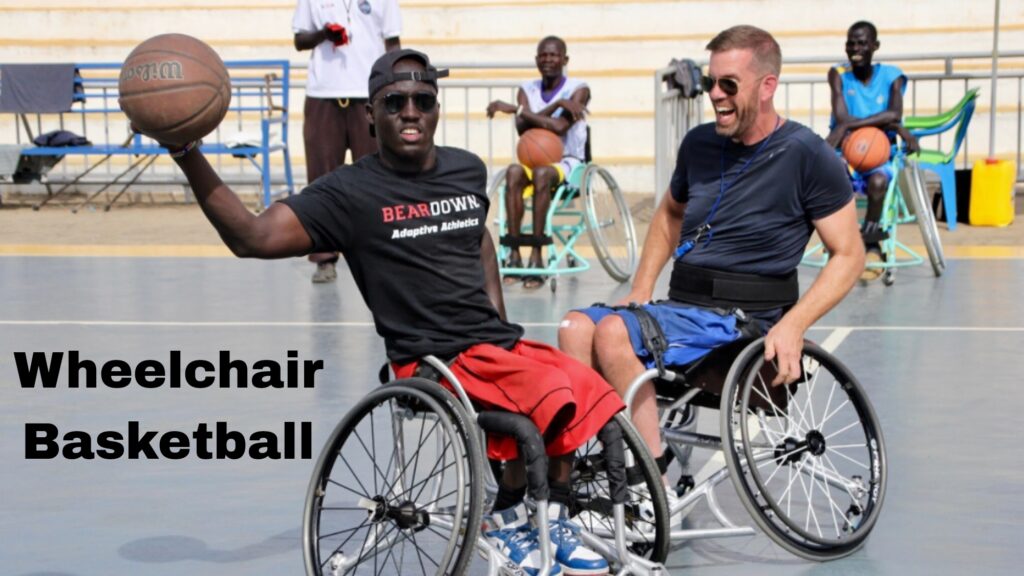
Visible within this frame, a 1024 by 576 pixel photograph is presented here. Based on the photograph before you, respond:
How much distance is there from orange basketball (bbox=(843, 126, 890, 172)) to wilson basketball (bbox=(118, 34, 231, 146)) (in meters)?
6.88

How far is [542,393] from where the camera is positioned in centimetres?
452

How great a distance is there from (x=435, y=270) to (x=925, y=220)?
6629 millimetres

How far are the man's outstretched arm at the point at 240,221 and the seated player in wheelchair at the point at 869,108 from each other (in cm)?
655

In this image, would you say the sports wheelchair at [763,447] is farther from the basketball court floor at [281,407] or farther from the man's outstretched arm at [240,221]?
the man's outstretched arm at [240,221]

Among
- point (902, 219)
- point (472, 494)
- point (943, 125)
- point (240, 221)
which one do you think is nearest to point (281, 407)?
Result: point (240, 221)

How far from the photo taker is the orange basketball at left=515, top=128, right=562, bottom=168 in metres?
10.7

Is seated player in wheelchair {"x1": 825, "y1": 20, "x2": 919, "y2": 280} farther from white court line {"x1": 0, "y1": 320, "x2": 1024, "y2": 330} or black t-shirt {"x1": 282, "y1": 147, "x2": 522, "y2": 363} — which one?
black t-shirt {"x1": 282, "y1": 147, "x2": 522, "y2": 363}

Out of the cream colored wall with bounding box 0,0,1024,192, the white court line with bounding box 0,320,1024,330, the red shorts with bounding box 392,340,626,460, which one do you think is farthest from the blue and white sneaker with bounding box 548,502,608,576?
the cream colored wall with bounding box 0,0,1024,192

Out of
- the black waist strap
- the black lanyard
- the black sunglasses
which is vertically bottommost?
the black waist strap

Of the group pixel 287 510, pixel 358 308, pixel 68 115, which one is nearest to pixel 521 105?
pixel 358 308

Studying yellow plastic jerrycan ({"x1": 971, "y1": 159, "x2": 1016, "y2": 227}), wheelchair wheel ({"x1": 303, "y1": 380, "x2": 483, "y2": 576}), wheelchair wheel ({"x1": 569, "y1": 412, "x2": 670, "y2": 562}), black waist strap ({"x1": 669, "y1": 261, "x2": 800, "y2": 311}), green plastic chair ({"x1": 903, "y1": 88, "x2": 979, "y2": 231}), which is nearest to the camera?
wheelchair wheel ({"x1": 303, "y1": 380, "x2": 483, "y2": 576})

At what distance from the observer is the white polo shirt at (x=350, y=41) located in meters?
10.8

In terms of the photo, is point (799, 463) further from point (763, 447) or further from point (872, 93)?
point (872, 93)

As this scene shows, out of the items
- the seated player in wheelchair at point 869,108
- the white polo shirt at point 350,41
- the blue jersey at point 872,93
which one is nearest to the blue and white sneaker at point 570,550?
the seated player in wheelchair at point 869,108
